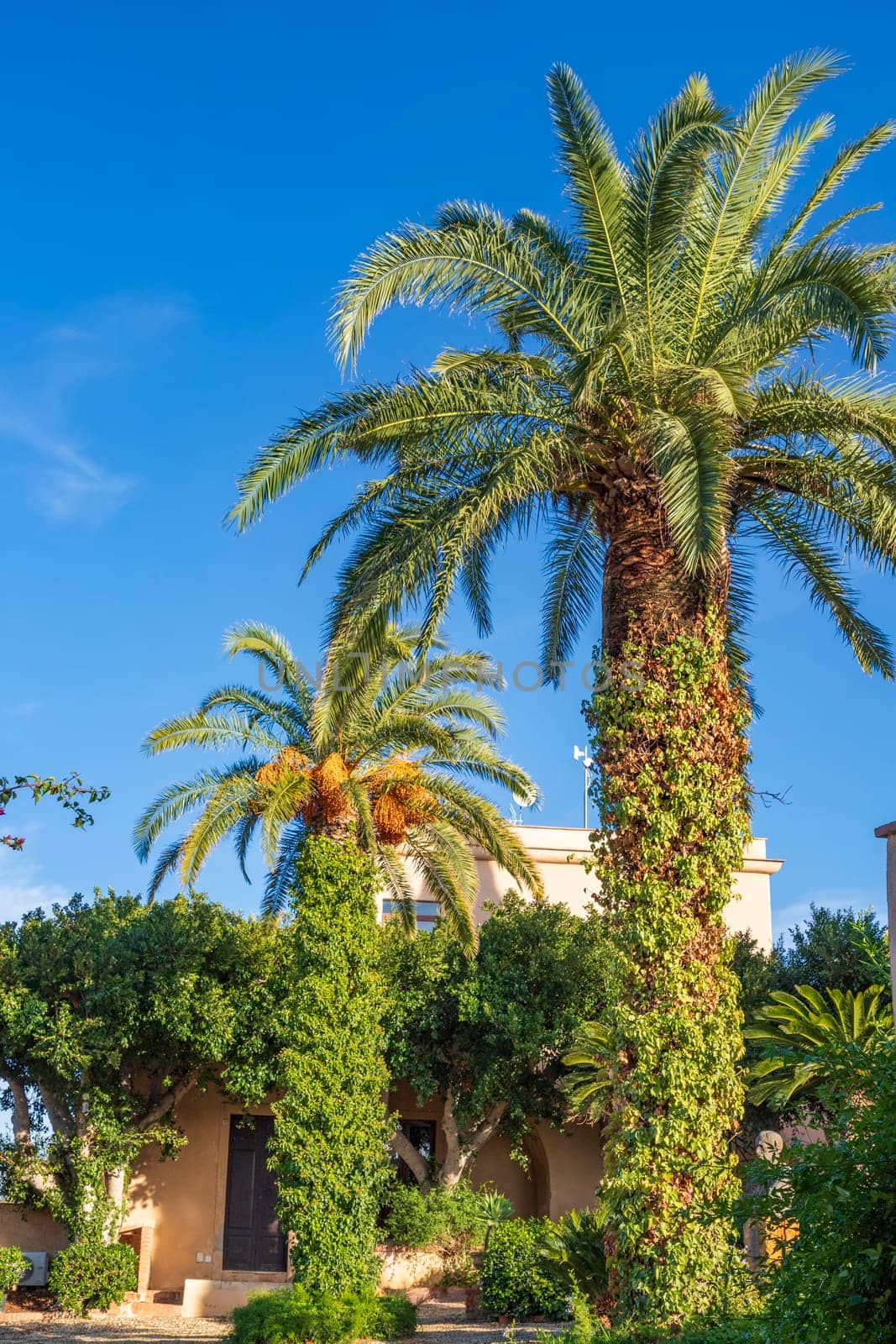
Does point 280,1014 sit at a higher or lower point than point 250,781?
lower

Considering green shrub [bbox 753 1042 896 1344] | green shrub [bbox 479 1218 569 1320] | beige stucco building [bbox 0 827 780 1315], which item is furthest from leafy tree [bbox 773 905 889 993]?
green shrub [bbox 753 1042 896 1344]

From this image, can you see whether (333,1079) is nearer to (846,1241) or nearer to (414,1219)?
(414,1219)

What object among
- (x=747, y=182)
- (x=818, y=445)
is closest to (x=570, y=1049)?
(x=818, y=445)

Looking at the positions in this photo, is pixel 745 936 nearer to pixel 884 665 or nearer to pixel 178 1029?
pixel 178 1029

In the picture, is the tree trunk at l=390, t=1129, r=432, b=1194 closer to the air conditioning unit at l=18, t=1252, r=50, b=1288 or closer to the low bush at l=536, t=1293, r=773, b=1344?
the air conditioning unit at l=18, t=1252, r=50, b=1288

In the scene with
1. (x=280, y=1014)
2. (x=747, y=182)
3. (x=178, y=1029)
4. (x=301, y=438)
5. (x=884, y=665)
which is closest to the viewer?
(x=747, y=182)

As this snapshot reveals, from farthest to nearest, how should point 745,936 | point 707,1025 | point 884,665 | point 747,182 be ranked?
point 745,936 → point 884,665 → point 747,182 → point 707,1025

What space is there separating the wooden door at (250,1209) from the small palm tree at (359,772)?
7596 millimetres

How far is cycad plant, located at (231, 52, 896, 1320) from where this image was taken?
10438 millimetres

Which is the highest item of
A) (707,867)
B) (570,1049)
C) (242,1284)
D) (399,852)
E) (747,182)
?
(747,182)

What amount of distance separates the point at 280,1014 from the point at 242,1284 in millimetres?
5821

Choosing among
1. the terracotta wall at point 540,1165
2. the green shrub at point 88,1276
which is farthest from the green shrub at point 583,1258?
the terracotta wall at point 540,1165

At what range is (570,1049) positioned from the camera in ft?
72.7

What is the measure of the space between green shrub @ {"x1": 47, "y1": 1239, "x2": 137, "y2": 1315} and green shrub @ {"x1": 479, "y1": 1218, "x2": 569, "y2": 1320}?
5775 millimetres
